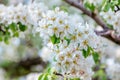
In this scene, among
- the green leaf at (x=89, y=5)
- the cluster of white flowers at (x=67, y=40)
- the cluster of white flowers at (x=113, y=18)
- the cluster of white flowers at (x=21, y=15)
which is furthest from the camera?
the green leaf at (x=89, y=5)

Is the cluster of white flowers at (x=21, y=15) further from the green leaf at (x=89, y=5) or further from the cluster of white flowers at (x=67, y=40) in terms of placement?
the cluster of white flowers at (x=67, y=40)

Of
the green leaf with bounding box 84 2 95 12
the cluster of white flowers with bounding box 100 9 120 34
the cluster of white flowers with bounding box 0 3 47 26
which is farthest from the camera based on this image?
the green leaf with bounding box 84 2 95 12

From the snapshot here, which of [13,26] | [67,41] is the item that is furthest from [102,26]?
[67,41]

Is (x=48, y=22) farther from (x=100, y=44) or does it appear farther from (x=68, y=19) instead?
(x=100, y=44)

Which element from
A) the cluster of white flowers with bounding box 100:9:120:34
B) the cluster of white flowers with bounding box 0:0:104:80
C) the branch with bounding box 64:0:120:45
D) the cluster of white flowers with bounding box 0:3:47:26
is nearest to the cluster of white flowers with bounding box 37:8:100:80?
the cluster of white flowers with bounding box 0:0:104:80

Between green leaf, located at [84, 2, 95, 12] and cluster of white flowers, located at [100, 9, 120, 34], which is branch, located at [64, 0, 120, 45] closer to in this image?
green leaf, located at [84, 2, 95, 12]

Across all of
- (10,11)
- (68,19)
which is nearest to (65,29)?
(68,19)

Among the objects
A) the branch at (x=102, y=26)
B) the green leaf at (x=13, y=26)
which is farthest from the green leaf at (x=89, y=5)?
the green leaf at (x=13, y=26)

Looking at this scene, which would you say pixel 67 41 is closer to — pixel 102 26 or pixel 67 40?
pixel 67 40
